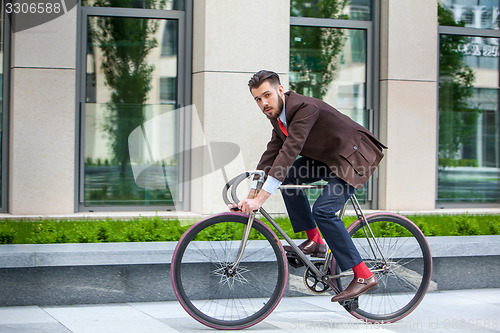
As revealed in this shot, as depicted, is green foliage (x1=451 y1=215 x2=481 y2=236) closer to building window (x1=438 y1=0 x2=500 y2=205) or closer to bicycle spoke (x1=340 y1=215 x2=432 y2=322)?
bicycle spoke (x1=340 y1=215 x2=432 y2=322)

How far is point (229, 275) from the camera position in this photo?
4930 mm

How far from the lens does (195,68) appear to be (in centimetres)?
→ 935

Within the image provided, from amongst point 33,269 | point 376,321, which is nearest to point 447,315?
point 376,321

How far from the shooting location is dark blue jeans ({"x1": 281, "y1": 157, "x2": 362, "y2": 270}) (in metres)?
4.80

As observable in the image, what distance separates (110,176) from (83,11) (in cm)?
216

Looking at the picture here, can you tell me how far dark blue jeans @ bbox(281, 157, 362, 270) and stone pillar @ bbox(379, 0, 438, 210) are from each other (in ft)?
16.5

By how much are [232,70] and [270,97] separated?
4.39 meters

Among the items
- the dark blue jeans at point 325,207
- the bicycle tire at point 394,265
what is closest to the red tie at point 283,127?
the dark blue jeans at point 325,207

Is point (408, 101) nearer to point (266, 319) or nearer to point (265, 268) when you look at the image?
point (266, 319)

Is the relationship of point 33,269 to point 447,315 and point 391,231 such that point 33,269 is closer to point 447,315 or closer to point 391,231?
point 391,231

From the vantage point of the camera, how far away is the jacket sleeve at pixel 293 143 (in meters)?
4.68

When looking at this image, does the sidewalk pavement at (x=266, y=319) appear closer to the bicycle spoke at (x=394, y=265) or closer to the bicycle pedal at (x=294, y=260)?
the bicycle spoke at (x=394, y=265)

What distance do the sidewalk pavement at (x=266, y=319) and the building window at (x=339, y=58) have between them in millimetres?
4686

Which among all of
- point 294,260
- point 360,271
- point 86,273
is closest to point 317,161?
point 294,260
